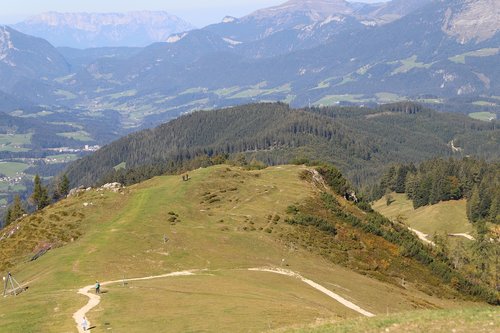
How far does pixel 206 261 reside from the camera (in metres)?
82.8

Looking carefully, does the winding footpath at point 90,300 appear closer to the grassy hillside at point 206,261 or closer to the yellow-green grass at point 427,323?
the grassy hillside at point 206,261

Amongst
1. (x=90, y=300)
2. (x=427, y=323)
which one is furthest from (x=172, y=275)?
(x=427, y=323)

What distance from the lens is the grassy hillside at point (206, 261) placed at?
5181cm

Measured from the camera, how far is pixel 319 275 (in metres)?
85.4

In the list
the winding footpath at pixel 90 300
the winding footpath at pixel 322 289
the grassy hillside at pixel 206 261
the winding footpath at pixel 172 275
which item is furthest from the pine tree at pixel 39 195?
the winding footpath at pixel 322 289

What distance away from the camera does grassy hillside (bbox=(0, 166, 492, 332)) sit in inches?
2040

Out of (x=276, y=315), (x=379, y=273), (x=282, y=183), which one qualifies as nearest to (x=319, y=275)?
(x=379, y=273)

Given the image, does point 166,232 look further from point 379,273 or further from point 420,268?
point 420,268

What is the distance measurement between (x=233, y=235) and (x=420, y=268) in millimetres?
42994

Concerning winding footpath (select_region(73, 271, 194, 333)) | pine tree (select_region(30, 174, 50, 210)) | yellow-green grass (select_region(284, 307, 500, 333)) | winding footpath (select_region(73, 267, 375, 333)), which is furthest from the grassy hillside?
pine tree (select_region(30, 174, 50, 210))

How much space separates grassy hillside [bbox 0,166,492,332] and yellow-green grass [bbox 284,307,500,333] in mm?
4934

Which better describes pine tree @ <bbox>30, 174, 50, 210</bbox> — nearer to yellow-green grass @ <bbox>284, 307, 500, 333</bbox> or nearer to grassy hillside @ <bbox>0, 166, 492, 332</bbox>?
grassy hillside @ <bbox>0, 166, 492, 332</bbox>

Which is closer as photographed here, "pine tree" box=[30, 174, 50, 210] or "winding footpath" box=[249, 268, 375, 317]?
"winding footpath" box=[249, 268, 375, 317]

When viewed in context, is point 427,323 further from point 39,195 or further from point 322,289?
point 39,195
